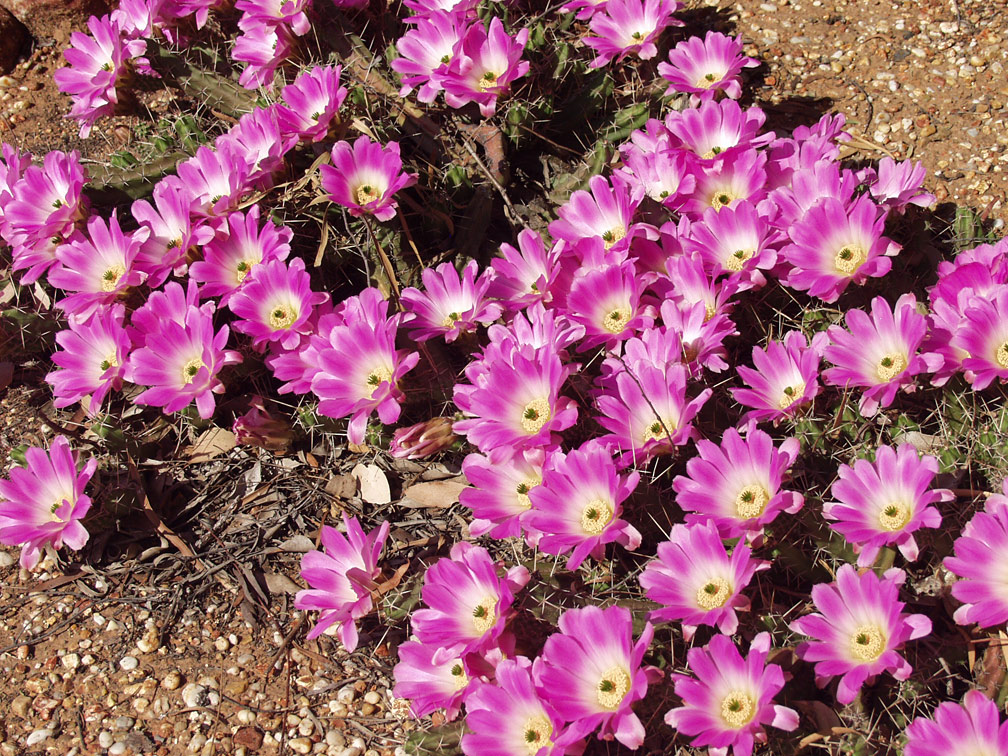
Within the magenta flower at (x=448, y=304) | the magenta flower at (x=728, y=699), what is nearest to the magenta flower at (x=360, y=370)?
the magenta flower at (x=448, y=304)

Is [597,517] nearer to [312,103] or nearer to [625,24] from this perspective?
[312,103]

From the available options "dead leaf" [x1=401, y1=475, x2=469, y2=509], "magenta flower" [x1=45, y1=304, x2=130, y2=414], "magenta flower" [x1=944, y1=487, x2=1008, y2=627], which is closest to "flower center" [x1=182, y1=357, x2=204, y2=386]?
"magenta flower" [x1=45, y1=304, x2=130, y2=414]

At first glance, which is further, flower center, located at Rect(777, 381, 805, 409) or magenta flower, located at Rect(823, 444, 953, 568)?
flower center, located at Rect(777, 381, 805, 409)

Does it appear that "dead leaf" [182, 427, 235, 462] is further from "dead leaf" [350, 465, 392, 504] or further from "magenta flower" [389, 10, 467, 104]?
"magenta flower" [389, 10, 467, 104]

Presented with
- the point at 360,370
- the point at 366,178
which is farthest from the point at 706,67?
the point at 360,370

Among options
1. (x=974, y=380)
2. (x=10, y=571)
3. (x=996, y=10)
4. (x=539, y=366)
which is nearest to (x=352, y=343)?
(x=539, y=366)

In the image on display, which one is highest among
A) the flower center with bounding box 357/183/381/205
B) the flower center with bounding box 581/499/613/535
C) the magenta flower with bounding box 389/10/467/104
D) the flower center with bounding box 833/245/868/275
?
the magenta flower with bounding box 389/10/467/104

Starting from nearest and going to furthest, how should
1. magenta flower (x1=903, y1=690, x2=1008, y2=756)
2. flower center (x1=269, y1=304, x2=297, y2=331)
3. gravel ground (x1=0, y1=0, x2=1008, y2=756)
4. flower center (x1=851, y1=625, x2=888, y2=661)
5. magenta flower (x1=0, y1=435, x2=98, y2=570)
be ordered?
magenta flower (x1=903, y1=690, x2=1008, y2=756) → flower center (x1=851, y1=625, x2=888, y2=661) → gravel ground (x1=0, y1=0, x2=1008, y2=756) → magenta flower (x1=0, y1=435, x2=98, y2=570) → flower center (x1=269, y1=304, x2=297, y2=331)
